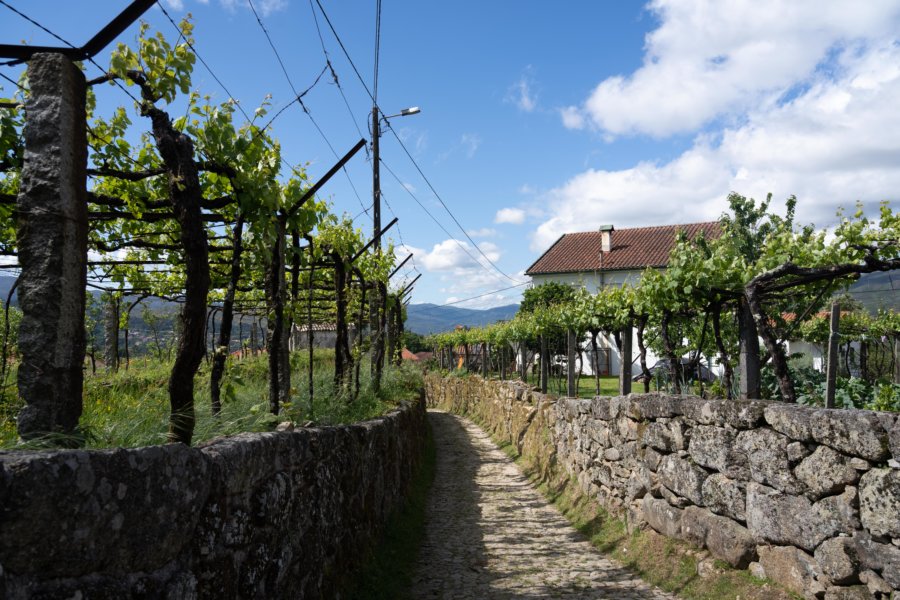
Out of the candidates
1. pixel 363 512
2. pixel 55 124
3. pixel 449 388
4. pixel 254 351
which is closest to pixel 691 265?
pixel 363 512

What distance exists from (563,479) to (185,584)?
28.0 ft

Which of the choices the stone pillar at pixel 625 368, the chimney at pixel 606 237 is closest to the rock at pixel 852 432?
the stone pillar at pixel 625 368

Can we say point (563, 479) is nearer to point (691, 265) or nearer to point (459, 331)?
point (691, 265)

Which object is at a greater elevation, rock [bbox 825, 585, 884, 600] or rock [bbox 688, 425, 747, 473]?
rock [bbox 688, 425, 747, 473]

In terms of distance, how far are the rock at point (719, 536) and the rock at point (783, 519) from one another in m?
0.14

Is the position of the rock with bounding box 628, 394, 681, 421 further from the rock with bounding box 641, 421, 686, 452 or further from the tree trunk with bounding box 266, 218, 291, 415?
the tree trunk with bounding box 266, 218, 291, 415

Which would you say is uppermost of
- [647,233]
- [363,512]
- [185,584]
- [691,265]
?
[647,233]

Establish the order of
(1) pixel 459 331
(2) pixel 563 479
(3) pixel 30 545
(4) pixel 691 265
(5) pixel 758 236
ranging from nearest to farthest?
(3) pixel 30 545 < (4) pixel 691 265 < (2) pixel 563 479 < (5) pixel 758 236 < (1) pixel 459 331

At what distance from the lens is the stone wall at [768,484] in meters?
3.89

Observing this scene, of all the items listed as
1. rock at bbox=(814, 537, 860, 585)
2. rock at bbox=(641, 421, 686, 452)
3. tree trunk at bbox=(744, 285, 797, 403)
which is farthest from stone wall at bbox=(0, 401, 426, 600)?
tree trunk at bbox=(744, 285, 797, 403)

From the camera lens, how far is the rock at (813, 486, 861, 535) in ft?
13.2

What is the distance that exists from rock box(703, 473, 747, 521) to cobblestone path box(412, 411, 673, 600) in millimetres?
875

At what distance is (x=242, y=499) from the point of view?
280 cm

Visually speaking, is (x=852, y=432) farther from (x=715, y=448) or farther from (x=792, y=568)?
(x=715, y=448)
